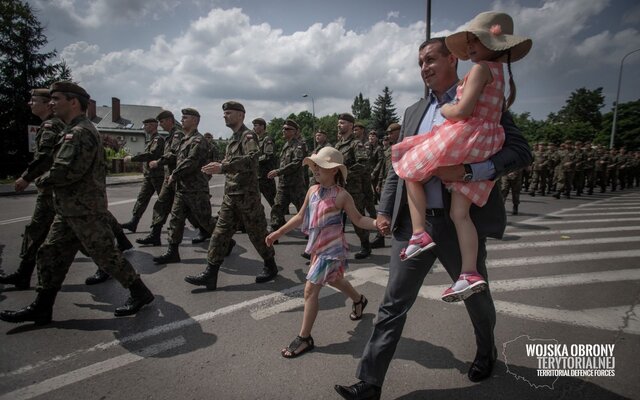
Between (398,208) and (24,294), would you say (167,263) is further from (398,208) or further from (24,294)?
(398,208)

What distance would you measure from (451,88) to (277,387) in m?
2.22

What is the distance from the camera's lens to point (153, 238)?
6258 millimetres

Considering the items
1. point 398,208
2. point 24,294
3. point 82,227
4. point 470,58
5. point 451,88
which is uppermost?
point 470,58

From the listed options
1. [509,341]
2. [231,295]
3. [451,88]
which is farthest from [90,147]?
[509,341]

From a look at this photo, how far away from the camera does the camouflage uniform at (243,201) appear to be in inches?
170

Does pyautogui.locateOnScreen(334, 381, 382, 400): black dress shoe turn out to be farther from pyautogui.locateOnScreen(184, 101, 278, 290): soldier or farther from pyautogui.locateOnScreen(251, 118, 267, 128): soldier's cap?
pyautogui.locateOnScreen(251, 118, 267, 128): soldier's cap

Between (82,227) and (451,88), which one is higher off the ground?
(451,88)

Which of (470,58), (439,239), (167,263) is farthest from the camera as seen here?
(167,263)

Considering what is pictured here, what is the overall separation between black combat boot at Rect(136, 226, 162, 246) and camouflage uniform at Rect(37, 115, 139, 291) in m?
2.82

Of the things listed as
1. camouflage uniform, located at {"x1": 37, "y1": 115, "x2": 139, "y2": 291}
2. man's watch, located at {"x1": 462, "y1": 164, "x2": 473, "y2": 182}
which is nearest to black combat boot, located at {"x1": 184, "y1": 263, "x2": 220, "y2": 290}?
camouflage uniform, located at {"x1": 37, "y1": 115, "x2": 139, "y2": 291}

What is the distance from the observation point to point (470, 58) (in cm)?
200

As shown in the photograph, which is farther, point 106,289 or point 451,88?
point 106,289

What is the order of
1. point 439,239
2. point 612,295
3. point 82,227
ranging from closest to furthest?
point 439,239, point 82,227, point 612,295
